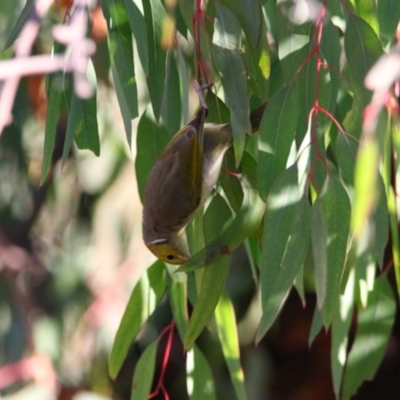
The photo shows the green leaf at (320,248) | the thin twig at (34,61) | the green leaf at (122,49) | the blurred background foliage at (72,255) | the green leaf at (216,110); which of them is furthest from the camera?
the blurred background foliage at (72,255)

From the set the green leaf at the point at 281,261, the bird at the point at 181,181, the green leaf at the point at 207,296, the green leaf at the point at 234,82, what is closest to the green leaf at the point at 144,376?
the bird at the point at 181,181

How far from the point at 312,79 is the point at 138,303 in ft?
2.25

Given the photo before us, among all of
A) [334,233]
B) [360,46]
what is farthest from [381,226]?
[360,46]

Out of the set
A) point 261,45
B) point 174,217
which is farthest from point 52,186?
point 261,45

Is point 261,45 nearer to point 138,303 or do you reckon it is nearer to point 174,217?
point 174,217

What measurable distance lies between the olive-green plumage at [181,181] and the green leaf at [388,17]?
0.99 ft

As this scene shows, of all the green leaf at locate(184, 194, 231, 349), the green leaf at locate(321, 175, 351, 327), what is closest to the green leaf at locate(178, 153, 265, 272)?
the green leaf at locate(184, 194, 231, 349)

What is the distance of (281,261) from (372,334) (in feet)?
2.28

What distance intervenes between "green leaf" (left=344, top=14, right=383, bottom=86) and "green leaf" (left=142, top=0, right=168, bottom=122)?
0.37 metres

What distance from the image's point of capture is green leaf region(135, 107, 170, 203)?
186cm

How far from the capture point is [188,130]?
175cm

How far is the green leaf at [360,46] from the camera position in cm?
148

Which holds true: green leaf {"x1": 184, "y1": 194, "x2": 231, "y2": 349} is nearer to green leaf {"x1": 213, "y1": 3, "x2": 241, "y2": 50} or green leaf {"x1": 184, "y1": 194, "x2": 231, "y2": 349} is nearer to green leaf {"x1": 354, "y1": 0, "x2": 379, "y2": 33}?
green leaf {"x1": 213, "y1": 3, "x2": 241, "y2": 50}

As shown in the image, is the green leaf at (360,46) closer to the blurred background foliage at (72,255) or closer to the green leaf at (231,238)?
the green leaf at (231,238)
